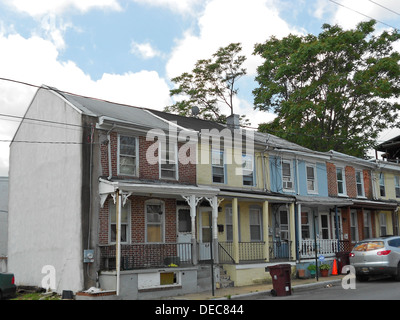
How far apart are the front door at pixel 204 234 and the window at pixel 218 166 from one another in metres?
1.57

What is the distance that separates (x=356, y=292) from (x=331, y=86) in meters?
18.4

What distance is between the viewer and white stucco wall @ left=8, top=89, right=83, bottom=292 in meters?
17.1

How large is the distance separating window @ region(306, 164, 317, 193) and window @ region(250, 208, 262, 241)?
4.14 metres

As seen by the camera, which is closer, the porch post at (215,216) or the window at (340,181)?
the porch post at (215,216)

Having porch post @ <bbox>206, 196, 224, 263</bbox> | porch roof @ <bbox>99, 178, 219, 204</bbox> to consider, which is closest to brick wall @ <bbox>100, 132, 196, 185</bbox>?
porch roof @ <bbox>99, 178, 219, 204</bbox>

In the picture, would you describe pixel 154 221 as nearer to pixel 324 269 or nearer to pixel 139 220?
pixel 139 220

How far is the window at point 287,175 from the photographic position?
2439cm

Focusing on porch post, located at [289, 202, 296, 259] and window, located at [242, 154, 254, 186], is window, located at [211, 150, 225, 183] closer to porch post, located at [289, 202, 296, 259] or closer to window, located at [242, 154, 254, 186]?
window, located at [242, 154, 254, 186]

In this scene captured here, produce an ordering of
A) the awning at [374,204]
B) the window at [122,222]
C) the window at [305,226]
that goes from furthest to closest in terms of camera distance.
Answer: the awning at [374,204], the window at [305,226], the window at [122,222]

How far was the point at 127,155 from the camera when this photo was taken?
18.2m

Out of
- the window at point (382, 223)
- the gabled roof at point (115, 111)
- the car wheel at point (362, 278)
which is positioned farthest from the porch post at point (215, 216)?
the window at point (382, 223)

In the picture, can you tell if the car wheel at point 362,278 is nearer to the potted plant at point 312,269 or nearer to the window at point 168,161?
the potted plant at point 312,269

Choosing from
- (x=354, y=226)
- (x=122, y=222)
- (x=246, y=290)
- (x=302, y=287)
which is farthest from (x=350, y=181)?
Answer: (x=122, y=222)

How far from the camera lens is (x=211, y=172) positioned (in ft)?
68.8
